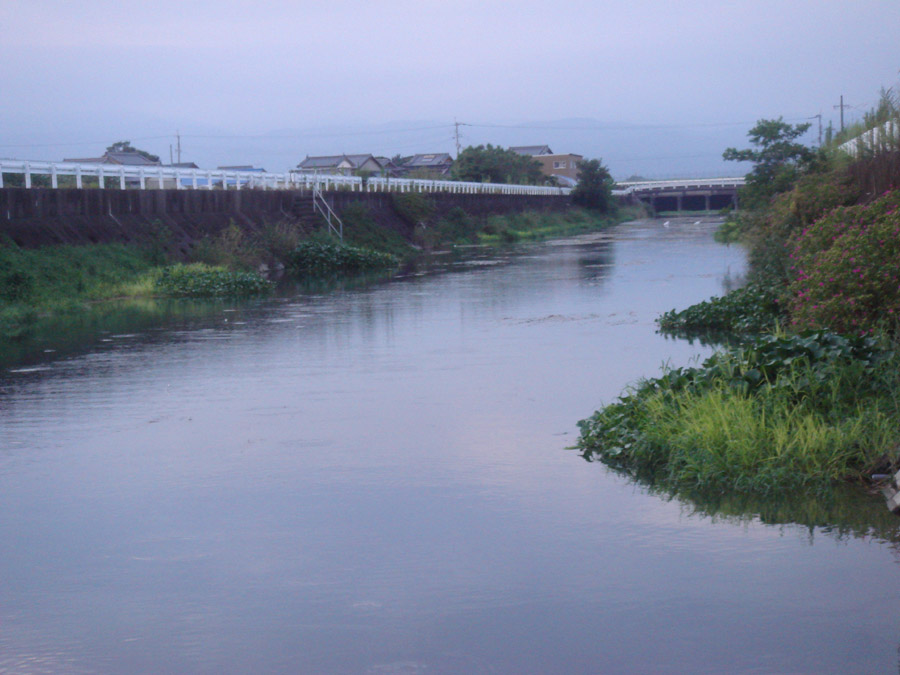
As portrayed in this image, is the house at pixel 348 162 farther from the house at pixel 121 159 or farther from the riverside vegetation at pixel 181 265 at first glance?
the riverside vegetation at pixel 181 265

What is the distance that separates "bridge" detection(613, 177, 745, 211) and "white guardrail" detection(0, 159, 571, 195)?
4923cm

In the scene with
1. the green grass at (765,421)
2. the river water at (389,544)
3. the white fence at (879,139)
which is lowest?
the river water at (389,544)

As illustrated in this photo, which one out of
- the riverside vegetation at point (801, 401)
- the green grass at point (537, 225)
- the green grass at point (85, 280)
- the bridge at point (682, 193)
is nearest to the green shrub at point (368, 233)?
the green grass at point (537, 225)

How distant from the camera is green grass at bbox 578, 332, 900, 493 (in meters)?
7.79

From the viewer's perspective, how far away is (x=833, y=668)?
499cm

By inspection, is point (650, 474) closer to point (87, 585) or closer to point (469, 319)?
point (87, 585)

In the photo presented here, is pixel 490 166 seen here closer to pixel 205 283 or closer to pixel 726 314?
pixel 205 283

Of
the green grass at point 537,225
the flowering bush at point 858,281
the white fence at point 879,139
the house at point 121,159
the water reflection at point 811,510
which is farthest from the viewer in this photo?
the house at point 121,159

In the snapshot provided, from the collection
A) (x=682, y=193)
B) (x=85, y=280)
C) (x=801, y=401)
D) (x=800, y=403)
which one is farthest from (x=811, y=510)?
(x=682, y=193)

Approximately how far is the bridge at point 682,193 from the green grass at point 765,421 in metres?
95.5

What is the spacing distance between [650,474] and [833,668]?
3472 mm

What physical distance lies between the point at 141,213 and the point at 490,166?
6303cm

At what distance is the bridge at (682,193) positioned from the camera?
108 m

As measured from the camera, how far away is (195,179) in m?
34.7
